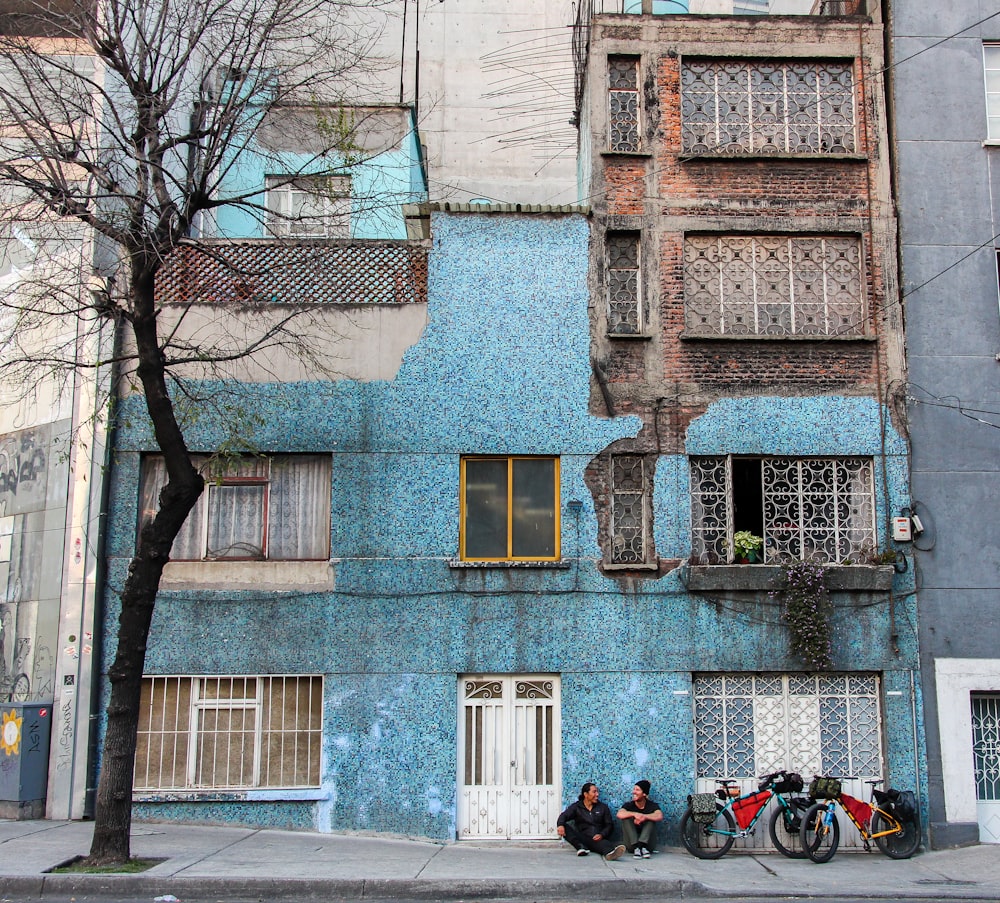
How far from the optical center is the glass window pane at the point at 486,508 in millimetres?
13602

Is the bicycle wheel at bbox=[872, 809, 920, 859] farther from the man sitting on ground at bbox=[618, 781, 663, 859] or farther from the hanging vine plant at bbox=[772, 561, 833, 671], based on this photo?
the man sitting on ground at bbox=[618, 781, 663, 859]

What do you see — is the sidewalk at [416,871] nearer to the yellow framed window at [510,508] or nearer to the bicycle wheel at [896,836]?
the bicycle wheel at [896,836]

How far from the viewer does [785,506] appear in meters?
13.7

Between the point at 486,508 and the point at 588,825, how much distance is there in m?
4.11

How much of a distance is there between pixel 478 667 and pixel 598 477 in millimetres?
2895

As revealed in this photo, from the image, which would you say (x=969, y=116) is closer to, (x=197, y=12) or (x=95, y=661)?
(x=197, y=12)

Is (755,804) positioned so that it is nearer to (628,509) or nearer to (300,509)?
(628,509)

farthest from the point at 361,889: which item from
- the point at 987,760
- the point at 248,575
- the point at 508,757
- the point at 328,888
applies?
the point at 987,760

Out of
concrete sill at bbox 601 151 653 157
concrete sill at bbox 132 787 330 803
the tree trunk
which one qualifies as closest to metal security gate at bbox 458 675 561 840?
concrete sill at bbox 132 787 330 803

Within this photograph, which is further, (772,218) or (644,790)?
(772,218)

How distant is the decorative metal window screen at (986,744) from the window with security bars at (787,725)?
1.24m

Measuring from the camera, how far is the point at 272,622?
13.2 m

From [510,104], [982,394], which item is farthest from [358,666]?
[510,104]

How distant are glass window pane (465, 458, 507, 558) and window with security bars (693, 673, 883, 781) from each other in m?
3.16
